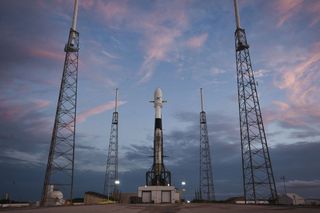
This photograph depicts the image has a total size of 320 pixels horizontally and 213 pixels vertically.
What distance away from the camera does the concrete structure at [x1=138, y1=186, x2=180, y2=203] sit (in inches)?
3039

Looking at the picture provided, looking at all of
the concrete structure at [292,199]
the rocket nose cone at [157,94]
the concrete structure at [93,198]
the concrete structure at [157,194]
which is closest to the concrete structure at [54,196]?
the concrete structure at [93,198]

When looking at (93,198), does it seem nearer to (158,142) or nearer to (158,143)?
(158,143)

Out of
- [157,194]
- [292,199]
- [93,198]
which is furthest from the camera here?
[157,194]

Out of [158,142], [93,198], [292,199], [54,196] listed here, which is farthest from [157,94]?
[292,199]

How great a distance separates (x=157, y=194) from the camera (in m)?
77.2

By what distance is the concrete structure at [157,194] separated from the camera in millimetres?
77188

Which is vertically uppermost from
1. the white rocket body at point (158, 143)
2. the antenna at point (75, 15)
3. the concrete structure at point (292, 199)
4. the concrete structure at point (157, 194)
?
the antenna at point (75, 15)

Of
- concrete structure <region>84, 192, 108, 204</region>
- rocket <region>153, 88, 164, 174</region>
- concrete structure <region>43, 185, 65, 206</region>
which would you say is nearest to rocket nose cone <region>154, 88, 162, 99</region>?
rocket <region>153, 88, 164, 174</region>

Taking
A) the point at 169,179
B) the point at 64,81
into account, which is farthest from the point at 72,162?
the point at 169,179

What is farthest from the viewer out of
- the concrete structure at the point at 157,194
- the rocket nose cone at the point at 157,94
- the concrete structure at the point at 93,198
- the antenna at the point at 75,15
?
the rocket nose cone at the point at 157,94

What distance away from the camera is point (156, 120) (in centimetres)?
8475

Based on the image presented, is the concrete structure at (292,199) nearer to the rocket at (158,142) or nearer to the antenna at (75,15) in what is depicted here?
the rocket at (158,142)

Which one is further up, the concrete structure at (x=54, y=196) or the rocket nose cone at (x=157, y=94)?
the rocket nose cone at (x=157, y=94)

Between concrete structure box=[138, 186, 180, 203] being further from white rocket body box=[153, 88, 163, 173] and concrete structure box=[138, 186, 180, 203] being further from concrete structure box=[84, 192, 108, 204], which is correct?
concrete structure box=[84, 192, 108, 204]
